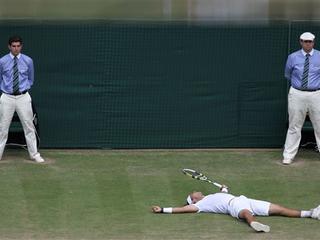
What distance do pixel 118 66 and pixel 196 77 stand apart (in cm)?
130

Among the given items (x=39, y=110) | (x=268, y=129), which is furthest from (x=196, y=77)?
(x=39, y=110)

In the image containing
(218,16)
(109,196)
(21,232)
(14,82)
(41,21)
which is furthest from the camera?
(218,16)

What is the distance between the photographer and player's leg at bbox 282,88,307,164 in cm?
1397

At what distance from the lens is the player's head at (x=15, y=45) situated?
13.7 m

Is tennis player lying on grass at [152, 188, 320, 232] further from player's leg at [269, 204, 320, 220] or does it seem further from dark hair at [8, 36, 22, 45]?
dark hair at [8, 36, 22, 45]

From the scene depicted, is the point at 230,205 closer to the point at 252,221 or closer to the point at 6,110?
the point at 252,221

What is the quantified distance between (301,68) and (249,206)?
11.5 feet

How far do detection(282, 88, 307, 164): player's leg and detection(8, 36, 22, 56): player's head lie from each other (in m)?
4.20

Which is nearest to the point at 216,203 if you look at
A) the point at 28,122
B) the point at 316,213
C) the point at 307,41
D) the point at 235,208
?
the point at 235,208

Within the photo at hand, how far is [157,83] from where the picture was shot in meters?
15.1

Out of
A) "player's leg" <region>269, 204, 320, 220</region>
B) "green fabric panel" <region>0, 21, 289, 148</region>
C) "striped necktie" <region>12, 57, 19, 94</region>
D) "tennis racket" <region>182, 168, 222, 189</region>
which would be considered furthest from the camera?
"green fabric panel" <region>0, 21, 289, 148</region>

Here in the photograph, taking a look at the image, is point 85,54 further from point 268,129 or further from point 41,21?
point 268,129

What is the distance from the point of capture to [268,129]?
50.1 feet

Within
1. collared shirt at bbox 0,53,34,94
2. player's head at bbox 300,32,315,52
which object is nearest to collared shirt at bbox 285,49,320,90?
player's head at bbox 300,32,315,52
